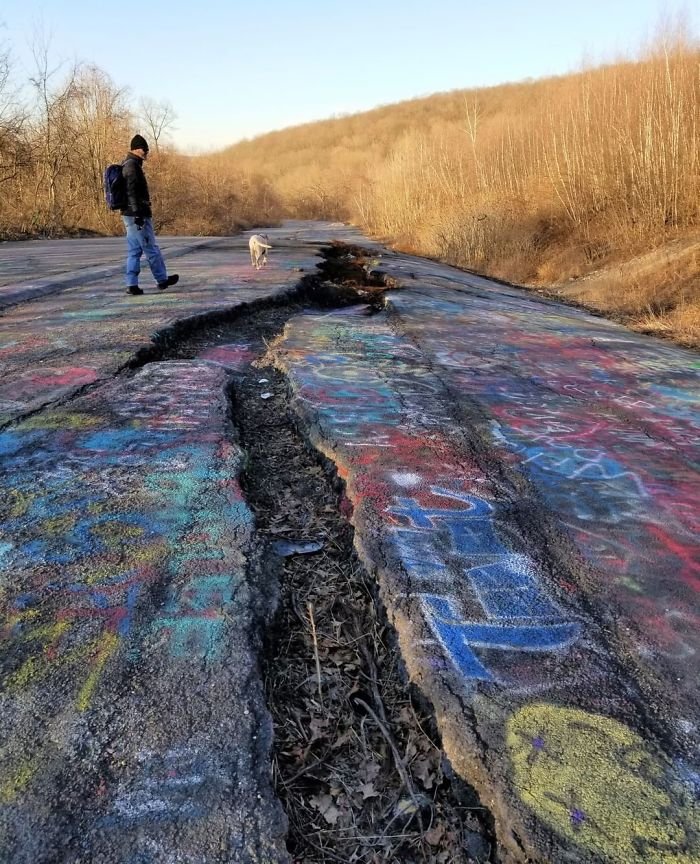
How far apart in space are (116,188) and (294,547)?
526cm

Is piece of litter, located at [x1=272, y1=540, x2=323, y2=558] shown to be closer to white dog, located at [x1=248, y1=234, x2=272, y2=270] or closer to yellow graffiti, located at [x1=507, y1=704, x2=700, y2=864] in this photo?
yellow graffiti, located at [x1=507, y1=704, x2=700, y2=864]

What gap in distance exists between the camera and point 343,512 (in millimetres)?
2914

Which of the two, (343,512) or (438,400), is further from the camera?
(438,400)

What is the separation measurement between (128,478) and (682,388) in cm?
447

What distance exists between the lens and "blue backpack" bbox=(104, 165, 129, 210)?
6.42 m

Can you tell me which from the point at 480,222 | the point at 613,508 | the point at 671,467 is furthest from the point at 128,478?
the point at 480,222

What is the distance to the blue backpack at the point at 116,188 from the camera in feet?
21.1

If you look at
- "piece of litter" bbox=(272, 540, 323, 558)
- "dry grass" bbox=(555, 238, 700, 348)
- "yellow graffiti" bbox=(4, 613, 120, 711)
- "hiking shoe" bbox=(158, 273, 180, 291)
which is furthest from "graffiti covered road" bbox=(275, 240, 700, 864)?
"dry grass" bbox=(555, 238, 700, 348)

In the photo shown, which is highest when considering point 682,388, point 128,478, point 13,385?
point 13,385

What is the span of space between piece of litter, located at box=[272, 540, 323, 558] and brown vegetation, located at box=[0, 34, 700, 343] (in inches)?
268

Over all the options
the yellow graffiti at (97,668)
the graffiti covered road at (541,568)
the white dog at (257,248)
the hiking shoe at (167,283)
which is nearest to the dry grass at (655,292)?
the graffiti covered road at (541,568)

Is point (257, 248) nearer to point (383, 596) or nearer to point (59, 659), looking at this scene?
point (383, 596)

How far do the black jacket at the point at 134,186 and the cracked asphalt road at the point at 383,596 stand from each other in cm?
230

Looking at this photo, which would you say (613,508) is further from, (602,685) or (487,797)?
(487,797)
